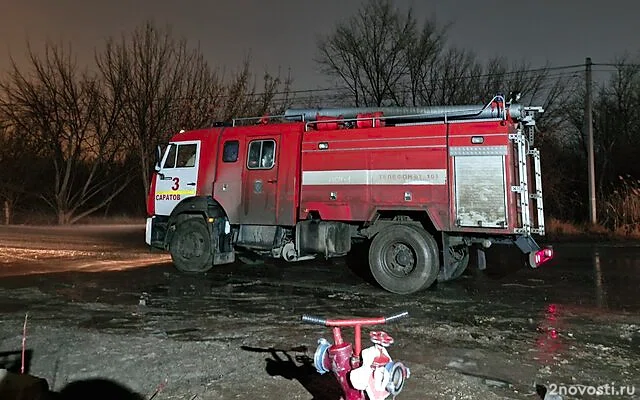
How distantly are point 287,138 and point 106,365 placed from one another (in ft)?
18.6

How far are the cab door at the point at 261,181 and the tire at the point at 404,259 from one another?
7.18 ft

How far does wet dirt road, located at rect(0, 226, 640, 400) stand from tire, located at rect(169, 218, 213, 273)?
318mm

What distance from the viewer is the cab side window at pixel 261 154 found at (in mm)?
9883

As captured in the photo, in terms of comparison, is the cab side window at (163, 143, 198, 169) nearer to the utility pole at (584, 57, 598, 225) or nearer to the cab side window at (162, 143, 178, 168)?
the cab side window at (162, 143, 178, 168)

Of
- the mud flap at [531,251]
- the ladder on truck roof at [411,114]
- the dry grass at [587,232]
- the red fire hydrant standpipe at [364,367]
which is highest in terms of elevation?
the ladder on truck roof at [411,114]

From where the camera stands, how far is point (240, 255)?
1214cm

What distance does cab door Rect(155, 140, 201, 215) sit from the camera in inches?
426

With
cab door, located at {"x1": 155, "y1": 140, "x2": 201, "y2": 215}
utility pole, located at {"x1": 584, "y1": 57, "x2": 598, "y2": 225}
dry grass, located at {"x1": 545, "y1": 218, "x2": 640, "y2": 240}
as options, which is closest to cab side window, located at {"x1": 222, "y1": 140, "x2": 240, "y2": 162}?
cab door, located at {"x1": 155, "y1": 140, "x2": 201, "y2": 215}

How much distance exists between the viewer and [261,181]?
391 inches

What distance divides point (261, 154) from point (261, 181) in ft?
1.72

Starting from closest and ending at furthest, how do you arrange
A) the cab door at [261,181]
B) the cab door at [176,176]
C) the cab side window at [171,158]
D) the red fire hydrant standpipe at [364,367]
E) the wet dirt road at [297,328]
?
the red fire hydrant standpipe at [364,367]
the wet dirt road at [297,328]
the cab door at [261,181]
the cab door at [176,176]
the cab side window at [171,158]

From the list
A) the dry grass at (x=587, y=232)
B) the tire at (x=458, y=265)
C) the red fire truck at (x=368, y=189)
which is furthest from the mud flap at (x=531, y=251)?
the dry grass at (x=587, y=232)

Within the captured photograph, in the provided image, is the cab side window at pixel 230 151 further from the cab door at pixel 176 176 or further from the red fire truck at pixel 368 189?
the cab door at pixel 176 176

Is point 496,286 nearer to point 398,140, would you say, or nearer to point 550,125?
point 398,140
